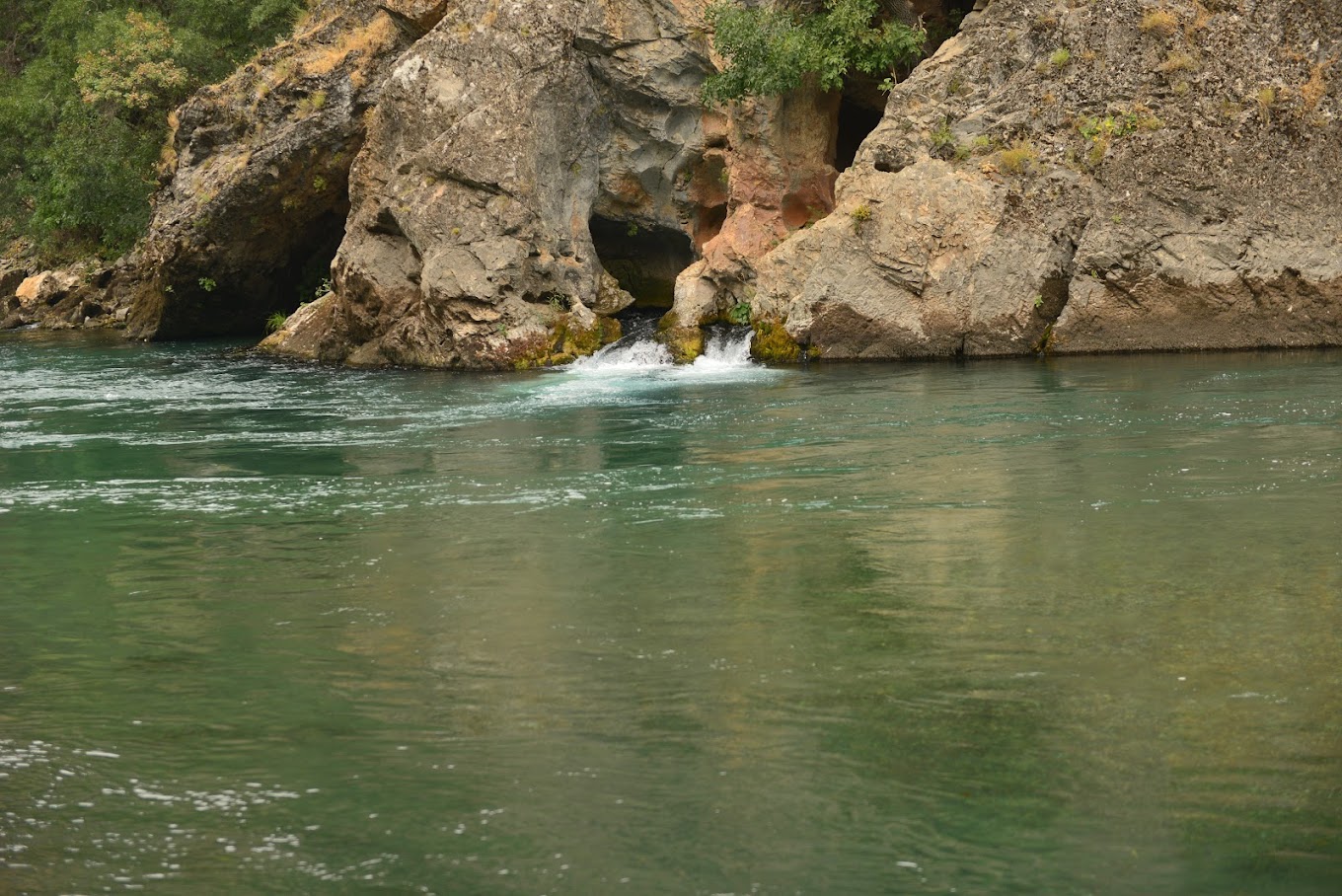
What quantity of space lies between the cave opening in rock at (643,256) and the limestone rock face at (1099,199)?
6.31 meters

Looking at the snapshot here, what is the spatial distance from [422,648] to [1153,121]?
20.0 metres

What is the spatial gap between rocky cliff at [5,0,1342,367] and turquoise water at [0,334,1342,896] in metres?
8.27

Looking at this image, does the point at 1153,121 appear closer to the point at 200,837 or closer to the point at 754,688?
the point at 754,688

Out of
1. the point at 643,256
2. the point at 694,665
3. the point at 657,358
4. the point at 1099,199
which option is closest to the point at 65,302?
the point at 643,256

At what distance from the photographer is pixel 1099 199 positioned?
25.9m

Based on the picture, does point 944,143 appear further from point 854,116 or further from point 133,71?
point 133,71

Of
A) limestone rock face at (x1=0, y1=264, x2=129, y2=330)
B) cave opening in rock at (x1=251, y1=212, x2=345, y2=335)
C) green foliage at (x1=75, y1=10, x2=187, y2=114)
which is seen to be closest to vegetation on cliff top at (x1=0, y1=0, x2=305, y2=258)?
green foliage at (x1=75, y1=10, x2=187, y2=114)

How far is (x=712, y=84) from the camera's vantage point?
2962 cm

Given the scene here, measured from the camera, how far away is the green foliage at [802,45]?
28578 mm

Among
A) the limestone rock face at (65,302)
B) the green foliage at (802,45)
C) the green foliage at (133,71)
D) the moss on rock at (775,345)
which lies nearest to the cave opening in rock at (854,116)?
the green foliage at (802,45)

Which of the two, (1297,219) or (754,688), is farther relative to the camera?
(1297,219)

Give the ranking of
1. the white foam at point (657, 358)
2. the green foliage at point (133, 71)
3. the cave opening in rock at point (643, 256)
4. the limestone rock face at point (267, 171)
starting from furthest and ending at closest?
the green foliage at point (133, 71)
the limestone rock face at point (267, 171)
the cave opening in rock at point (643, 256)
the white foam at point (657, 358)

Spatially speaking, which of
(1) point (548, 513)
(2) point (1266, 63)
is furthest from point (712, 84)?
(1) point (548, 513)

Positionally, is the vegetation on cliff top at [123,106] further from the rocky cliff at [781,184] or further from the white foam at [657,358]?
the white foam at [657,358]
